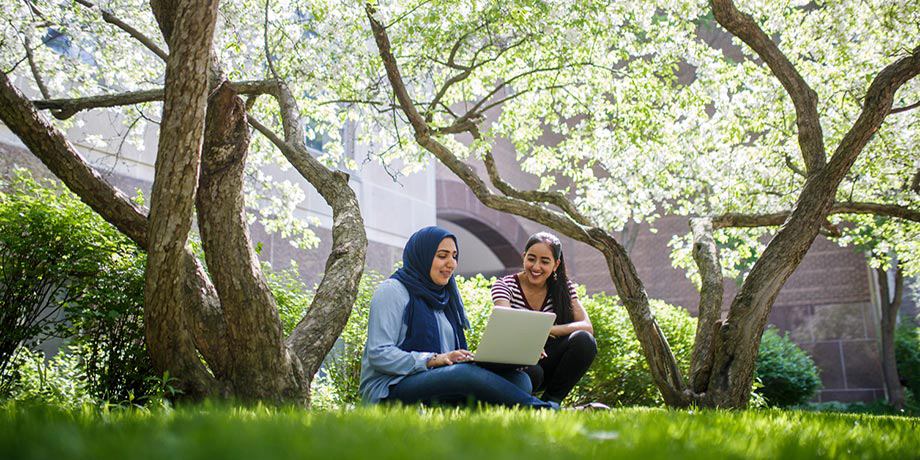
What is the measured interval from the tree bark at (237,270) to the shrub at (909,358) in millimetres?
15362

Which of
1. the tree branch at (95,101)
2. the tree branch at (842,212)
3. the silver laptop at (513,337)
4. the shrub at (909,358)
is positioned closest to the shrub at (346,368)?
the tree branch at (95,101)

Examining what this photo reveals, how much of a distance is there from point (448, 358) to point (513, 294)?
1549mm

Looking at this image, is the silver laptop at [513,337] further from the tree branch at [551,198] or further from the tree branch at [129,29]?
the tree branch at [129,29]

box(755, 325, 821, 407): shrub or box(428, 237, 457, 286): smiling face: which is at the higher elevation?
box(428, 237, 457, 286): smiling face

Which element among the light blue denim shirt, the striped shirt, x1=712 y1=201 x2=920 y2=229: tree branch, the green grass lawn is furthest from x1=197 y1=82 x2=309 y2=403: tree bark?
x1=712 y1=201 x2=920 y2=229: tree branch

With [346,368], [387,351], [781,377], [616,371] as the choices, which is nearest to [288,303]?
[346,368]

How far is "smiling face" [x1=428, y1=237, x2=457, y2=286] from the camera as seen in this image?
4.41 meters

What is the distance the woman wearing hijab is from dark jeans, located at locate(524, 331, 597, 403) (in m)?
0.74

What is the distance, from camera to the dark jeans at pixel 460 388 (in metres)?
3.93

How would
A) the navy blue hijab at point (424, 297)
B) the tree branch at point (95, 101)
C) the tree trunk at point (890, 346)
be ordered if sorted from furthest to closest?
the tree trunk at point (890, 346) < the tree branch at point (95, 101) < the navy blue hijab at point (424, 297)

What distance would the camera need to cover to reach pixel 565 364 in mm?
5164

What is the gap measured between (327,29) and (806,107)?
14.9 feet

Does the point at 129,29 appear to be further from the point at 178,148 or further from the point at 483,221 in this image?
the point at 483,221

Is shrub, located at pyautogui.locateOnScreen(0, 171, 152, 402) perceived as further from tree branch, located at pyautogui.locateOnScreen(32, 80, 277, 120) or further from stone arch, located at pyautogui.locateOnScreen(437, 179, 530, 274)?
stone arch, located at pyautogui.locateOnScreen(437, 179, 530, 274)
